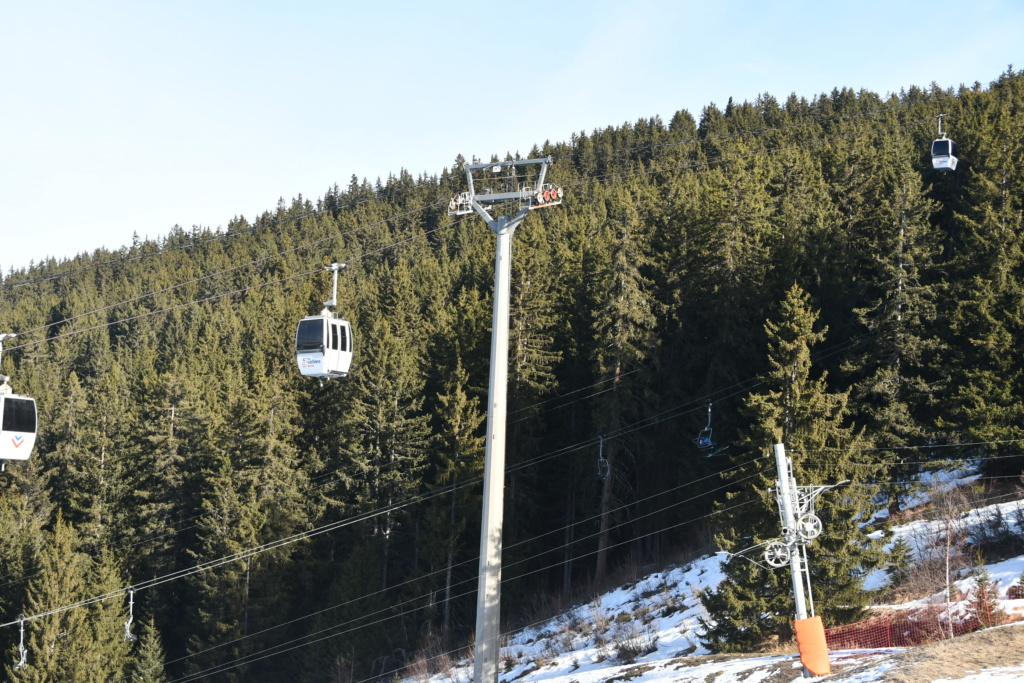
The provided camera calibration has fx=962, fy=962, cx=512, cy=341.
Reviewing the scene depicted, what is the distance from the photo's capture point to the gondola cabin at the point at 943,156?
45.5 meters

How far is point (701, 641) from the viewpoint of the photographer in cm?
3356

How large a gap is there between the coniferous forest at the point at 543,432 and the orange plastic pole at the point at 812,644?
48.5 feet

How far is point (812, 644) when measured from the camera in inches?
703

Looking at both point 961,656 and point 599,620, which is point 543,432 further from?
point 961,656

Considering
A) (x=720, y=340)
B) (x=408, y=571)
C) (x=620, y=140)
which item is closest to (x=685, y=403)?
(x=720, y=340)

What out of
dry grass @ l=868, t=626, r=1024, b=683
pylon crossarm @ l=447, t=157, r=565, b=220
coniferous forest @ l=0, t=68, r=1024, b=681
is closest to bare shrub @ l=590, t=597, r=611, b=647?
coniferous forest @ l=0, t=68, r=1024, b=681

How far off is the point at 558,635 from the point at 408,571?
1548 centimetres

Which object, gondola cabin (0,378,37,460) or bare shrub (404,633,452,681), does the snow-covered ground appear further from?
gondola cabin (0,378,37,460)

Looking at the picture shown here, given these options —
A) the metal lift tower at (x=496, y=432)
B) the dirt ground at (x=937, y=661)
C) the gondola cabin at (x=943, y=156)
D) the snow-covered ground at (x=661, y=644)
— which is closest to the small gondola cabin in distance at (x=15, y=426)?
the metal lift tower at (x=496, y=432)

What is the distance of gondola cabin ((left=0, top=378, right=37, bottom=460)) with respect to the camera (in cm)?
2373

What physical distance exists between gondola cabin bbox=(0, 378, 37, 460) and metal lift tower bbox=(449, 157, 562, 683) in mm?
11259

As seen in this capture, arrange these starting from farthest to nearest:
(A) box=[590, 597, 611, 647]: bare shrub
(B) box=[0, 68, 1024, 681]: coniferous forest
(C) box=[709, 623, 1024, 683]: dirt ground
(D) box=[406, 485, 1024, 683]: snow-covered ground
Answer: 1. (B) box=[0, 68, 1024, 681]: coniferous forest
2. (A) box=[590, 597, 611, 647]: bare shrub
3. (D) box=[406, 485, 1024, 683]: snow-covered ground
4. (C) box=[709, 623, 1024, 683]: dirt ground

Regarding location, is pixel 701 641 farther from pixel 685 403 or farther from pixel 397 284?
pixel 397 284

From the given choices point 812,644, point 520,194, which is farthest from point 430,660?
point 812,644
